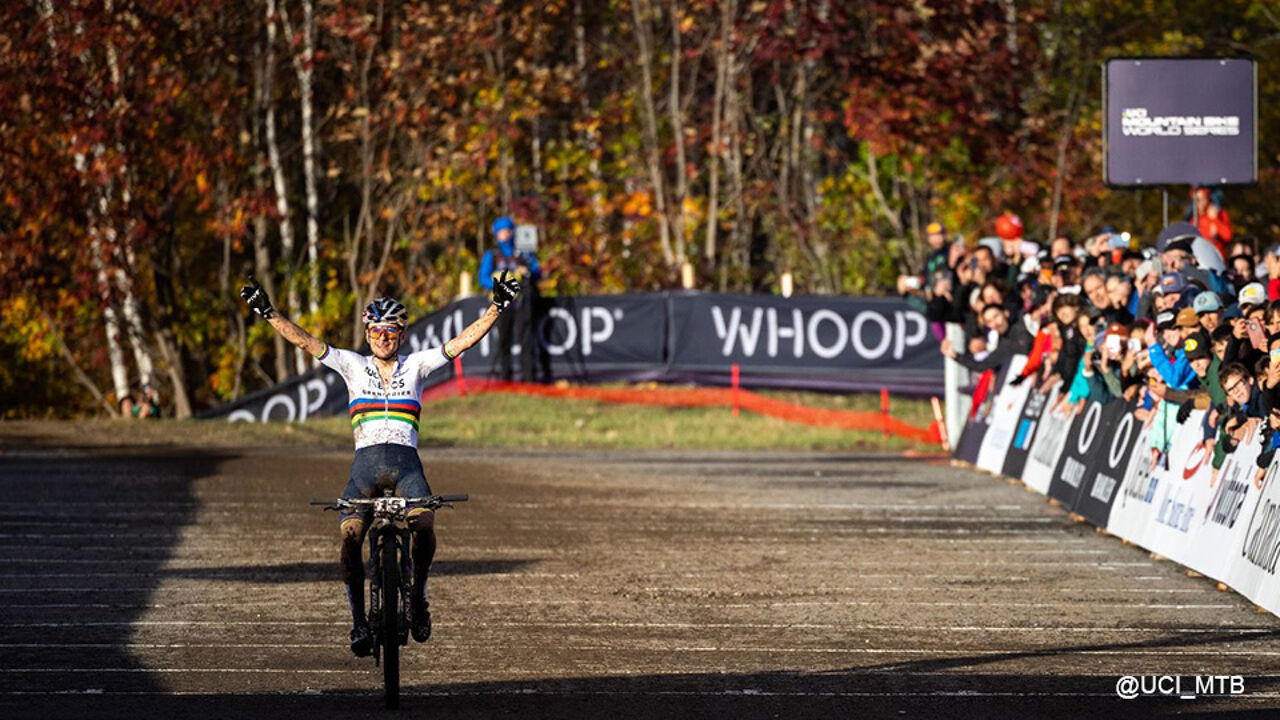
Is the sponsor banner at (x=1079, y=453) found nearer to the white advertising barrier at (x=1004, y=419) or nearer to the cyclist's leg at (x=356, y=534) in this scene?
the white advertising barrier at (x=1004, y=419)

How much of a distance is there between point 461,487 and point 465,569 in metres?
6.03

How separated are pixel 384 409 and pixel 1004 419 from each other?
42.4 ft

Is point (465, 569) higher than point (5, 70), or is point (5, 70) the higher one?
point (5, 70)

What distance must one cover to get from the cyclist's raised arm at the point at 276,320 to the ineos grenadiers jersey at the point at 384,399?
0.29 feet

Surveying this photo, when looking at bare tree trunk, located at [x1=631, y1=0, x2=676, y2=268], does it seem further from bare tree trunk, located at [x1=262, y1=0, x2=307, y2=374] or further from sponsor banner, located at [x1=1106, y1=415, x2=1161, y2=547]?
sponsor banner, located at [x1=1106, y1=415, x2=1161, y2=547]

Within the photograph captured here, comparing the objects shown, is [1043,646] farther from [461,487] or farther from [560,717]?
[461,487]

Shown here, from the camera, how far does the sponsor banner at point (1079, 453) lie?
765 inches

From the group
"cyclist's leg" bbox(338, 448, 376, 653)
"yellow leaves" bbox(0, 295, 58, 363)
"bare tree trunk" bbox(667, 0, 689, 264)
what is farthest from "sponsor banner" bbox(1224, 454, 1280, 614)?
"yellow leaves" bbox(0, 295, 58, 363)

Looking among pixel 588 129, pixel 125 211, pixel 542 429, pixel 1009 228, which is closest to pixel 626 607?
pixel 1009 228

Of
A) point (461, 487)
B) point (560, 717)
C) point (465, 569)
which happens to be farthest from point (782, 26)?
point (560, 717)

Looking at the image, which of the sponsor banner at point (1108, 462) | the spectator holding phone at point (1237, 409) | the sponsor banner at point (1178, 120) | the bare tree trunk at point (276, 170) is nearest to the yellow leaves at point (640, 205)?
the bare tree trunk at point (276, 170)

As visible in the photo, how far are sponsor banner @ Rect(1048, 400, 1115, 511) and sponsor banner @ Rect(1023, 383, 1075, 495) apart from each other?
0.16 meters

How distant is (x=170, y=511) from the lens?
64.6 feet

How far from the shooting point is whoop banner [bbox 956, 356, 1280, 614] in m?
14.5
